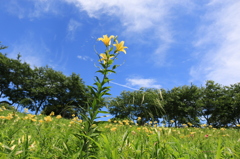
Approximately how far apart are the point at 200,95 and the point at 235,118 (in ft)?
27.3

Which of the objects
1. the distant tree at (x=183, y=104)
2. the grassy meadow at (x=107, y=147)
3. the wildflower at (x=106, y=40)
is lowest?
the grassy meadow at (x=107, y=147)

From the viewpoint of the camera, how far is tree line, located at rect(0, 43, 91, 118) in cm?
3541

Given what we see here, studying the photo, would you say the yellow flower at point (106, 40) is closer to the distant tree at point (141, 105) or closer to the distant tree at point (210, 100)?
the distant tree at point (141, 105)

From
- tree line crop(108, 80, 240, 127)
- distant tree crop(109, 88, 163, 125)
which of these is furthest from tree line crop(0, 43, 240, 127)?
distant tree crop(109, 88, 163, 125)

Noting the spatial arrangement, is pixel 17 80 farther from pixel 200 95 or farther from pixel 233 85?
pixel 233 85

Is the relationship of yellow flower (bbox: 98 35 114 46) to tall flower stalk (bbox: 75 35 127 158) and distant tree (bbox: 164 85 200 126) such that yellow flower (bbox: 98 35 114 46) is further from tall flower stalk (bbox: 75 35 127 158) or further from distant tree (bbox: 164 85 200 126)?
distant tree (bbox: 164 85 200 126)

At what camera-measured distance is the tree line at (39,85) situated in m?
35.4

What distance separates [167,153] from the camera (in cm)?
219

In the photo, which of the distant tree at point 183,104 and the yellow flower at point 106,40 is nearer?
the yellow flower at point 106,40

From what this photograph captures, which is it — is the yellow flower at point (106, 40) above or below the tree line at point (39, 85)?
below

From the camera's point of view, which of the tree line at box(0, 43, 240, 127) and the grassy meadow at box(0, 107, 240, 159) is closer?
the grassy meadow at box(0, 107, 240, 159)

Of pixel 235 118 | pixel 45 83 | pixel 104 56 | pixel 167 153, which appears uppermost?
pixel 45 83

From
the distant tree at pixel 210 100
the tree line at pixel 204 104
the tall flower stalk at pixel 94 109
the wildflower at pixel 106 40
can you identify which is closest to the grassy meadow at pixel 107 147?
the tall flower stalk at pixel 94 109

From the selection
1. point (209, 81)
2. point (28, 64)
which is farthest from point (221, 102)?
point (28, 64)
